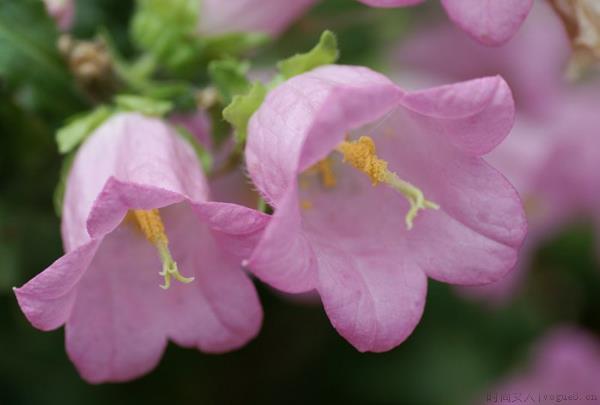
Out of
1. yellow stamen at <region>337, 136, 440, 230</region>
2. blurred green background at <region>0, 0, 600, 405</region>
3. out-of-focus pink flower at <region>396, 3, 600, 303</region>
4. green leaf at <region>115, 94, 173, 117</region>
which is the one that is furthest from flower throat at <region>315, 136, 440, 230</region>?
out-of-focus pink flower at <region>396, 3, 600, 303</region>

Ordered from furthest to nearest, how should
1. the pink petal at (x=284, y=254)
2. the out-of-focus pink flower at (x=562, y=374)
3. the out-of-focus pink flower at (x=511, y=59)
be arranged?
the out-of-focus pink flower at (x=511, y=59) < the out-of-focus pink flower at (x=562, y=374) < the pink petal at (x=284, y=254)

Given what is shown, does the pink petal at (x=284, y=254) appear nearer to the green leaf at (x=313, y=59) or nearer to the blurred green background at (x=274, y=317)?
the green leaf at (x=313, y=59)

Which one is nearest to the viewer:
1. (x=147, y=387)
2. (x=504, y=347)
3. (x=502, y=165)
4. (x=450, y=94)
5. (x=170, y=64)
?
(x=450, y=94)

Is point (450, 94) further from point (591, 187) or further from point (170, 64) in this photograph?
point (591, 187)

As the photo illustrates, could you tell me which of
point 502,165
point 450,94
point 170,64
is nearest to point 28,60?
point 170,64

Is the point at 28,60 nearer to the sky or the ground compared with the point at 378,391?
nearer to the sky

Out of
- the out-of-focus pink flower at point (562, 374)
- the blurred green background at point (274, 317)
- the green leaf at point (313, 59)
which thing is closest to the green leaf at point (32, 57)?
the blurred green background at point (274, 317)
